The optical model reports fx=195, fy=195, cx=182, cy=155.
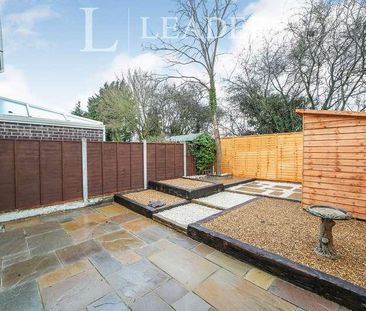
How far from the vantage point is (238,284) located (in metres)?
2.35

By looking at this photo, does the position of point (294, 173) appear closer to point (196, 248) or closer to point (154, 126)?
point (196, 248)

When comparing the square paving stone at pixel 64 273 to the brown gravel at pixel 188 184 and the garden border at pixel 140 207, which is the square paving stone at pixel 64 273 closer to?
the garden border at pixel 140 207

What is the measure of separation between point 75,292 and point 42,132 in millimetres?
5976

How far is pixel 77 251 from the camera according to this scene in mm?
3199

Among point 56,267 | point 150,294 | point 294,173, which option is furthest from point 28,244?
point 294,173

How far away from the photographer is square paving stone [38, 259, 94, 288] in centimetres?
243

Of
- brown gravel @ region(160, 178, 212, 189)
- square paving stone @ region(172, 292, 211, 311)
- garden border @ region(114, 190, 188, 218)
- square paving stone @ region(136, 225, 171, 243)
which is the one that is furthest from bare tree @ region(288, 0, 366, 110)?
square paving stone @ region(172, 292, 211, 311)

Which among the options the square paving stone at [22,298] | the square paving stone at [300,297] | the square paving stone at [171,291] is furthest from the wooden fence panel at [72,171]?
the square paving stone at [300,297]

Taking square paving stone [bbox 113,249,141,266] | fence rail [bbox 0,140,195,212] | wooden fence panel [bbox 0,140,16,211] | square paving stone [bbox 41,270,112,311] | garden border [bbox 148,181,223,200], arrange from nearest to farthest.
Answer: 1. square paving stone [bbox 41,270,112,311]
2. square paving stone [bbox 113,249,141,266]
3. wooden fence panel [bbox 0,140,16,211]
4. fence rail [bbox 0,140,195,212]
5. garden border [bbox 148,181,223,200]

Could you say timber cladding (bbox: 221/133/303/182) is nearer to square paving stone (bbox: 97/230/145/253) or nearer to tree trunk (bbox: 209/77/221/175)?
tree trunk (bbox: 209/77/221/175)

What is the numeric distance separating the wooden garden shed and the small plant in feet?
18.7

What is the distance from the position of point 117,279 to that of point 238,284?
150 centimetres

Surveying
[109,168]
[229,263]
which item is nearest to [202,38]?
[109,168]

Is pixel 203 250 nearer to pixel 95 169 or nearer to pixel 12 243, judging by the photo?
pixel 12 243
